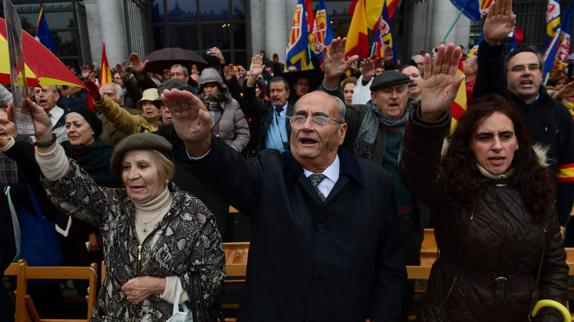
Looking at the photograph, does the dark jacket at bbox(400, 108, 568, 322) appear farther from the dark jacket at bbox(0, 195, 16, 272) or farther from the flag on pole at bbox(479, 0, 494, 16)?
the flag on pole at bbox(479, 0, 494, 16)

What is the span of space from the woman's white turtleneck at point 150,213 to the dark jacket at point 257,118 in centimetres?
276

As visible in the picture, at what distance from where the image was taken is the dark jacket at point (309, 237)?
6.02 ft

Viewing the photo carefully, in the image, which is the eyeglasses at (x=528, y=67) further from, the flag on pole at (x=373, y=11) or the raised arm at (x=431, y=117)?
the flag on pole at (x=373, y=11)

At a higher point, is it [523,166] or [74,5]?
[74,5]

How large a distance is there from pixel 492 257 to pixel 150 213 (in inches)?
71.1

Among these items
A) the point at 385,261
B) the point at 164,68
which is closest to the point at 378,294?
the point at 385,261

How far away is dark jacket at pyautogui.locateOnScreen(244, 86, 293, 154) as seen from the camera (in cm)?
498

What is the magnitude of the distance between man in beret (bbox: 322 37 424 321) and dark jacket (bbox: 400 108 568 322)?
3.35 feet

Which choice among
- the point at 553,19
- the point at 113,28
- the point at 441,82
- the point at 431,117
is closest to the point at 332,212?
the point at 431,117

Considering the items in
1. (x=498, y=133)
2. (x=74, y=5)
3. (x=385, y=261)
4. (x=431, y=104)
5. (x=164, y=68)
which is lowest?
(x=385, y=261)

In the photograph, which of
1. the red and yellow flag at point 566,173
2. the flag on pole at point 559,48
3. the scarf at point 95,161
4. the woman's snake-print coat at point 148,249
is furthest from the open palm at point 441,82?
the flag on pole at point 559,48

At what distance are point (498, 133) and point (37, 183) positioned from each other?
308cm

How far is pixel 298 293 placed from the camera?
187cm

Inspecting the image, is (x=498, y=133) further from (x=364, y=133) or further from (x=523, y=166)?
(x=364, y=133)
